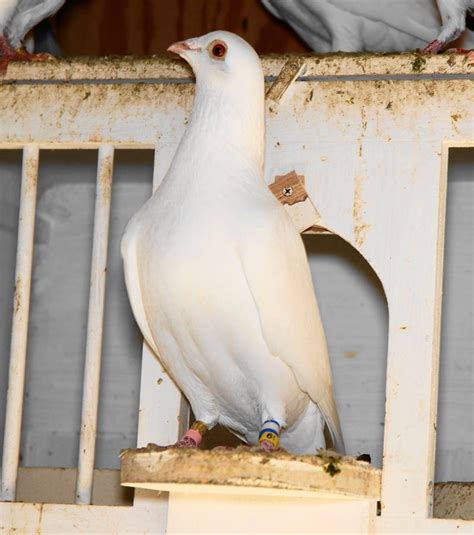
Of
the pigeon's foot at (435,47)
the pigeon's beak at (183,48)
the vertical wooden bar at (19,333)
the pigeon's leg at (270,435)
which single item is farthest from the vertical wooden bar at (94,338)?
the pigeon's foot at (435,47)

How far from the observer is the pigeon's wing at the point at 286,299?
11.0ft

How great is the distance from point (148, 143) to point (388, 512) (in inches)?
43.1

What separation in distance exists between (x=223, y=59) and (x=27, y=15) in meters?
0.94

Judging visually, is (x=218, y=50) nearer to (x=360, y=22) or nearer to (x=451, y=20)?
Answer: (x=451, y=20)

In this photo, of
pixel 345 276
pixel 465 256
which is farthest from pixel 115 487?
pixel 465 256

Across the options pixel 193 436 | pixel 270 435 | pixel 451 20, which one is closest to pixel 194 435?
pixel 193 436

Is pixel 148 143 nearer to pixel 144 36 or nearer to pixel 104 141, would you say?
pixel 104 141

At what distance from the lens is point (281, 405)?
347cm

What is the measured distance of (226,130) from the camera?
3543 mm

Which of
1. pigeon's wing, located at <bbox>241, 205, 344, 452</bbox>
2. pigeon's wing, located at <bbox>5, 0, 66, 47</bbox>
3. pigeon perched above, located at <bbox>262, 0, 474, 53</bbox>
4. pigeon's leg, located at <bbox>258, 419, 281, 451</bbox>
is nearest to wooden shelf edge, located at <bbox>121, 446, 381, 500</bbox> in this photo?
pigeon's leg, located at <bbox>258, 419, 281, 451</bbox>

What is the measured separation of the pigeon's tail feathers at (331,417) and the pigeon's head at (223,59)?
757mm

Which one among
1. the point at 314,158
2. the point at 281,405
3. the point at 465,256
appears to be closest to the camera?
the point at 281,405

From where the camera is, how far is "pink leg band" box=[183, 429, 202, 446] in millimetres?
3498

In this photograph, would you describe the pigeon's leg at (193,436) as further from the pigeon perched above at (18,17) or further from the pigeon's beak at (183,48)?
the pigeon perched above at (18,17)
